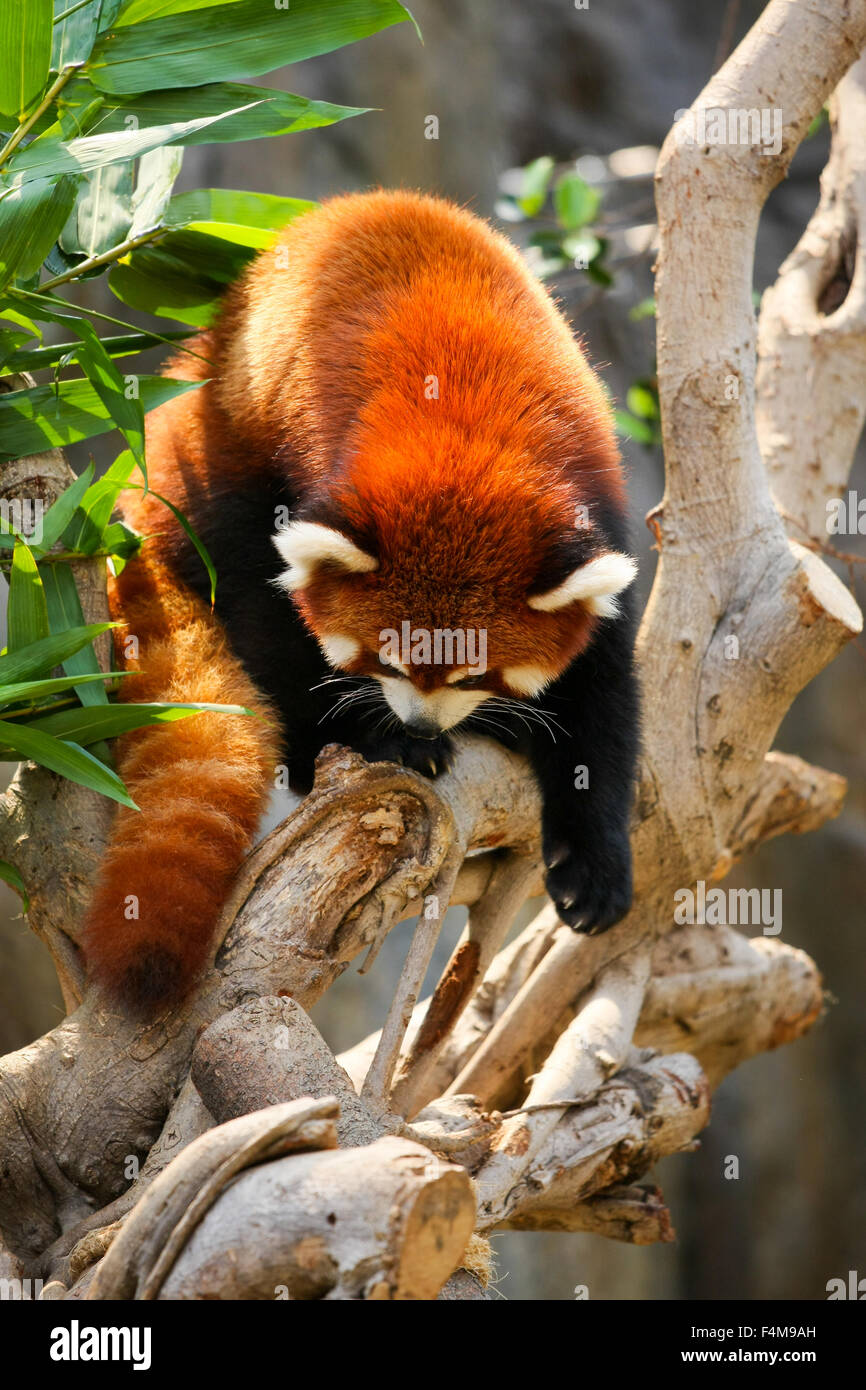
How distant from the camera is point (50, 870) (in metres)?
2.50

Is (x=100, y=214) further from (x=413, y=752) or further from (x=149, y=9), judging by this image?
(x=413, y=752)

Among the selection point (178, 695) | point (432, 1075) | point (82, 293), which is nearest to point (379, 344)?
point (178, 695)

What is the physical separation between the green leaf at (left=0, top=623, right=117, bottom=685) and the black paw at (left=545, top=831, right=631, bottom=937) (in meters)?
1.26

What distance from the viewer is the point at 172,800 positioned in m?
2.36

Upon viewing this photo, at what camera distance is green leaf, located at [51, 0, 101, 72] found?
2395 mm

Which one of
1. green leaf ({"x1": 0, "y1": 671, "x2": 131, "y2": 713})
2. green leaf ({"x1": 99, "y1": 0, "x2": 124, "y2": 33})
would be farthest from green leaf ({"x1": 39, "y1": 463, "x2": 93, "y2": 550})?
green leaf ({"x1": 99, "y1": 0, "x2": 124, "y2": 33})

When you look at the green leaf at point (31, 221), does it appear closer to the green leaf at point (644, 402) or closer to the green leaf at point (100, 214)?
the green leaf at point (100, 214)

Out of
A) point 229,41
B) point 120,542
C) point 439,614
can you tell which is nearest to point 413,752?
point 439,614

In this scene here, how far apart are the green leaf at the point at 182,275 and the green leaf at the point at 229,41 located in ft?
1.34

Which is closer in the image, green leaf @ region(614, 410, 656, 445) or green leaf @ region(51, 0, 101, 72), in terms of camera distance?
green leaf @ region(51, 0, 101, 72)

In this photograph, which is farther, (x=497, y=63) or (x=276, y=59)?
(x=497, y=63)

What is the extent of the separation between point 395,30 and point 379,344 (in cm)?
461

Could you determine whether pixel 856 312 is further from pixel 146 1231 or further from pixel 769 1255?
pixel 769 1255

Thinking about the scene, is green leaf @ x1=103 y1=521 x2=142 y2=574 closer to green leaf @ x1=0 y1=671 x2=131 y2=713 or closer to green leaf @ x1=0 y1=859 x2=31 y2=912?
green leaf @ x1=0 y1=671 x2=131 y2=713
